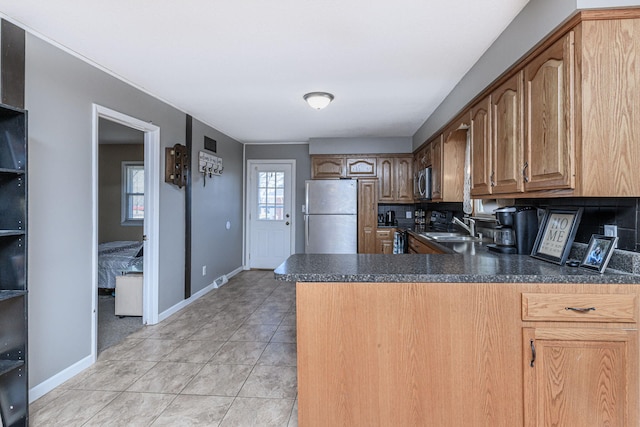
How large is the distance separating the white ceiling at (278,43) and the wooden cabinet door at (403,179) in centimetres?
172

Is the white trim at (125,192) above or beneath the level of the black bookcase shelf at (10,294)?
above

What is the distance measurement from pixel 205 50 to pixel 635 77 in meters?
2.44

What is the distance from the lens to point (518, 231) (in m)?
2.11

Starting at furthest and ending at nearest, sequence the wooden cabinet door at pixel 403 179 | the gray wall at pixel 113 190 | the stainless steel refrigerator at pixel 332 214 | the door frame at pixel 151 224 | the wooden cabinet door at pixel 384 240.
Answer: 1. the gray wall at pixel 113 190
2. the wooden cabinet door at pixel 403 179
3. the wooden cabinet door at pixel 384 240
4. the stainless steel refrigerator at pixel 332 214
5. the door frame at pixel 151 224

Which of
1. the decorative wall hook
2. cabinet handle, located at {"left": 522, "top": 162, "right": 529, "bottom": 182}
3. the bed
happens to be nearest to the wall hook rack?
the decorative wall hook

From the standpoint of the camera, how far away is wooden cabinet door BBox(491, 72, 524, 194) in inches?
76.4

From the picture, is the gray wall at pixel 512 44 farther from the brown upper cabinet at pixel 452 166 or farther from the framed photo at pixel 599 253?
the framed photo at pixel 599 253

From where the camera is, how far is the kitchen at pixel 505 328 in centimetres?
137

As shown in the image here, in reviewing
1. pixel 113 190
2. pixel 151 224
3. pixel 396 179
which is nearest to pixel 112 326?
pixel 151 224

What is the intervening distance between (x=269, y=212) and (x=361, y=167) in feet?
6.13

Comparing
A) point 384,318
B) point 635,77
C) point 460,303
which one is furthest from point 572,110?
point 384,318

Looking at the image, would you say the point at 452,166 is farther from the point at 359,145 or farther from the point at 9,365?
the point at 9,365

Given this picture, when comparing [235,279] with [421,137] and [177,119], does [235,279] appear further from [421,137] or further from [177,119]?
[421,137]

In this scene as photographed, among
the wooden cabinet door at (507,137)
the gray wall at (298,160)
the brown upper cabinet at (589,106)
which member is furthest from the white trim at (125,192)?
the brown upper cabinet at (589,106)
